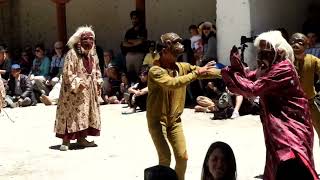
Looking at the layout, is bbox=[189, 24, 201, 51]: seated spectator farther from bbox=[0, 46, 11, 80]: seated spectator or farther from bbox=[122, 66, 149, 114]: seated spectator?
bbox=[0, 46, 11, 80]: seated spectator

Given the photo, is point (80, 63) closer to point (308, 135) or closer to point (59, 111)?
point (59, 111)

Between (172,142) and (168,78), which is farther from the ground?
(168,78)

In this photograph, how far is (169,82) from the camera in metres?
5.34

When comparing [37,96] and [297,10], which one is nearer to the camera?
[297,10]

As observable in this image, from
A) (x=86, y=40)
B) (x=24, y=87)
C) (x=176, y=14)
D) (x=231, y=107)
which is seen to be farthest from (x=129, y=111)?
(x=86, y=40)

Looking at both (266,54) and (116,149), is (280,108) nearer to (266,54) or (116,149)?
(266,54)

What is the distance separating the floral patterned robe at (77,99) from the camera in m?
8.59

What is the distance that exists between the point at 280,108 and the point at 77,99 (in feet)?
15.3

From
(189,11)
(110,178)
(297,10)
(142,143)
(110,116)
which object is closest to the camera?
(110,178)

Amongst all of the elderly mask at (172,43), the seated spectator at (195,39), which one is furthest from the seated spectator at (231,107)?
the elderly mask at (172,43)

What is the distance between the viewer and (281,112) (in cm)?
448

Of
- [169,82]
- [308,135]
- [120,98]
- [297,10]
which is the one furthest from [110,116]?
[308,135]

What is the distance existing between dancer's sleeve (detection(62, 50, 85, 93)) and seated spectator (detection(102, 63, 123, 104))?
5292mm

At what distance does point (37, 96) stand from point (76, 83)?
687cm
